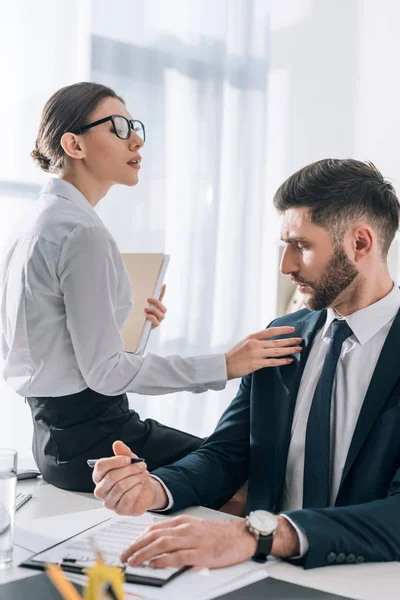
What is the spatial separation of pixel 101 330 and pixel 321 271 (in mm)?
555

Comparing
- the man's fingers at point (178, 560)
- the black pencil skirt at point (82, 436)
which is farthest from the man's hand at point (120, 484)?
the black pencil skirt at point (82, 436)

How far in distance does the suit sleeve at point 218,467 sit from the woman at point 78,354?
0.38ft

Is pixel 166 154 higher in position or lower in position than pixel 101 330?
higher

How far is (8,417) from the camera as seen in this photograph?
3.08 metres

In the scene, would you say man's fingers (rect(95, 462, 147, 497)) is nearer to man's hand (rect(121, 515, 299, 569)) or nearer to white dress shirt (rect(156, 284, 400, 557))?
man's hand (rect(121, 515, 299, 569))

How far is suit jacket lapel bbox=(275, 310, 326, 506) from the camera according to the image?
1.66 m

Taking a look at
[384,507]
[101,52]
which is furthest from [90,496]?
[101,52]

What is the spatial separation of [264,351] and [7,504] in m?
0.74

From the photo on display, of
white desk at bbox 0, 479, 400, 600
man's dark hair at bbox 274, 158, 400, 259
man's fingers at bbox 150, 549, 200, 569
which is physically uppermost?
man's dark hair at bbox 274, 158, 400, 259

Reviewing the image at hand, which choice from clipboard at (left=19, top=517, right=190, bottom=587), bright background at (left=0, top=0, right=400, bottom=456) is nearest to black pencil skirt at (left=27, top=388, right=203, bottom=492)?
clipboard at (left=19, top=517, right=190, bottom=587)

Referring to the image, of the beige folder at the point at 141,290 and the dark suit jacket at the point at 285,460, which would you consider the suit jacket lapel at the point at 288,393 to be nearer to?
the dark suit jacket at the point at 285,460

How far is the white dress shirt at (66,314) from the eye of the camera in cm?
183

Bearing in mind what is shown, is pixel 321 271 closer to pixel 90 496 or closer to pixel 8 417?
pixel 90 496

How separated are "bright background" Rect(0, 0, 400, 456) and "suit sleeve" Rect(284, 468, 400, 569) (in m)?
2.27
